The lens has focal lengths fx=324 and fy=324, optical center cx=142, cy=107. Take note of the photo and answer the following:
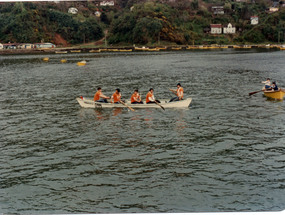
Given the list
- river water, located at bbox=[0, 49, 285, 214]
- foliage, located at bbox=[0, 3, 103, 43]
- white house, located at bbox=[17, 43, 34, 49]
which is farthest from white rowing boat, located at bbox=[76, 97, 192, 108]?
white house, located at bbox=[17, 43, 34, 49]

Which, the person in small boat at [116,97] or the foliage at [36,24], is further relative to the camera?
the foliage at [36,24]

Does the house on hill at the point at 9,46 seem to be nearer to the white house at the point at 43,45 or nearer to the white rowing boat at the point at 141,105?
the white house at the point at 43,45

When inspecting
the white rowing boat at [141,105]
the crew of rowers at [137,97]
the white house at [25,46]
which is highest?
the white house at [25,46]

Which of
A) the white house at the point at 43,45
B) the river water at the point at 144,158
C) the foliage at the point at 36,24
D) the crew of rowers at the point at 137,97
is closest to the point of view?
the river water at the point at 144,158

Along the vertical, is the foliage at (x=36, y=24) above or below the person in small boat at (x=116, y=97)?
above

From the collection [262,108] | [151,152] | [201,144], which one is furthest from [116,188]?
[262,108]

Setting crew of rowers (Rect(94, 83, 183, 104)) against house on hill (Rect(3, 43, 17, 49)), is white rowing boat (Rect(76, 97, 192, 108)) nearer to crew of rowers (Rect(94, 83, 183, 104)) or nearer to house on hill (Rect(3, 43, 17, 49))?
crew of rowers (Rect(94, 83, 183, 104))

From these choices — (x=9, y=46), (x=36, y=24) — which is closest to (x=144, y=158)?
(x=36, y=24)

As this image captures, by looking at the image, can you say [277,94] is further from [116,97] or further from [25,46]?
[25,46]

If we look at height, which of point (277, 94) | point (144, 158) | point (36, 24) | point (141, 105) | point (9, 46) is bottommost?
point (144, 158)

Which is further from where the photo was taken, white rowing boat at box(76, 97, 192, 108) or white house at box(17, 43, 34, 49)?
white house at box(17, 43, 34, 49)

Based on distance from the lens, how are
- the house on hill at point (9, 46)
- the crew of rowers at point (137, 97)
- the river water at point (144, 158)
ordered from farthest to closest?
the house on hill at point (9, 46)
the crew of rowers at point (137, 97)
the river water at point (144, 158)

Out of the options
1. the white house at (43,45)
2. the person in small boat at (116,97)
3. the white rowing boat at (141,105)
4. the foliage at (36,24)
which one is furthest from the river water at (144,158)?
the white house at (43,45)

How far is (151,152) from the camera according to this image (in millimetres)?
22078
